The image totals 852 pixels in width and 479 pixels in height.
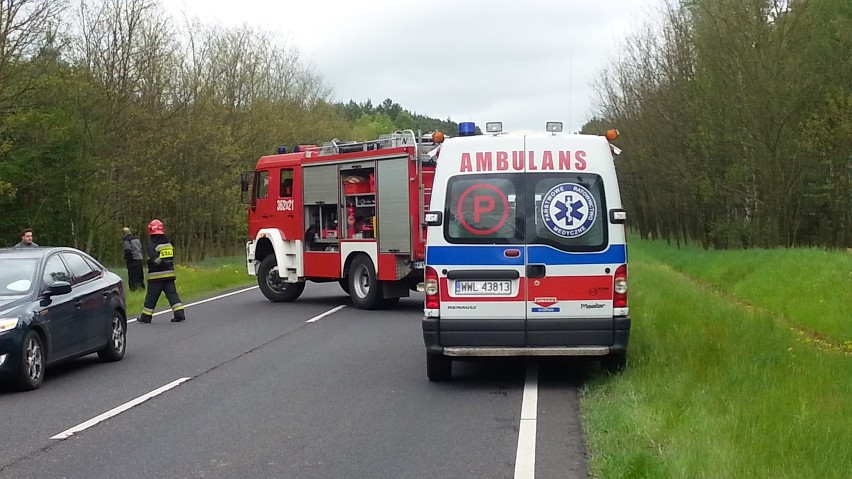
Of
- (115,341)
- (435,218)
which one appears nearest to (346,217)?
(115,341)

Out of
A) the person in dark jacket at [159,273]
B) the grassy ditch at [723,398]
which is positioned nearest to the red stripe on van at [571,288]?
the grassy ditch at [723,398]

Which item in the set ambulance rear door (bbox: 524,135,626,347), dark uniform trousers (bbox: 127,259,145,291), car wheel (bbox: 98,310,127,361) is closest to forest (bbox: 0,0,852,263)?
dark uniform trousers (bbox: 127,259,145,291)

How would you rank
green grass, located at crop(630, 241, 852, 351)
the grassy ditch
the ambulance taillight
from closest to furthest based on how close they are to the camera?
1. the grassy ditch
2. the ambulance taillight
3. green grass, located at crop(630, 241, 852, 351)

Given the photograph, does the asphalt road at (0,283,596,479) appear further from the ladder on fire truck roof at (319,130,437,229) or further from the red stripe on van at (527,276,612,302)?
the ladder on fire truck roof at (319,130,437,229)

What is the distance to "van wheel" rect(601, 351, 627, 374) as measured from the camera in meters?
10.1

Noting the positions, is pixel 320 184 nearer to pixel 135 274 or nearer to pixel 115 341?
pixel 135 274

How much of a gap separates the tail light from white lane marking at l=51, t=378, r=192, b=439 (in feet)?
9.19

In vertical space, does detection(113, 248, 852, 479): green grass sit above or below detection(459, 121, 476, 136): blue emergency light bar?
below

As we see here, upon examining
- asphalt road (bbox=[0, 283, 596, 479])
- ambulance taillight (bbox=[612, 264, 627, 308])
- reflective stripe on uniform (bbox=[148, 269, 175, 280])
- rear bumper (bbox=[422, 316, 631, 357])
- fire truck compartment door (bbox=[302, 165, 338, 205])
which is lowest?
asphalt road (bbox=[0, 283, 596, 479])

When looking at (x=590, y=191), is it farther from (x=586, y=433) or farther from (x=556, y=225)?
(x=586, y=433)

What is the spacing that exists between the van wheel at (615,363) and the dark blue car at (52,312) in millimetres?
5713

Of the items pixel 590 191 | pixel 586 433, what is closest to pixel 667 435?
pixel 586 433

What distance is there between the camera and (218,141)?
40719mm

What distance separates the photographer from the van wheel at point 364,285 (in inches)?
726
